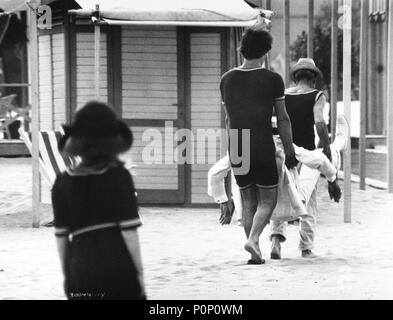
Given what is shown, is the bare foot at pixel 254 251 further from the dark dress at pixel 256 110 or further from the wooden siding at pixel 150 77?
the wooden siding at pixel 150 77

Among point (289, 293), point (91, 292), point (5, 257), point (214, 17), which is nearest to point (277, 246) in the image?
point (289, 293)

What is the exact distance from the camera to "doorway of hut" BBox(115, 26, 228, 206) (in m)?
12.7

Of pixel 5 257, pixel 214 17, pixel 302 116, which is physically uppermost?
pixel 214 17

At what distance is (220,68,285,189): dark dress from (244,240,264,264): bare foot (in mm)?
431

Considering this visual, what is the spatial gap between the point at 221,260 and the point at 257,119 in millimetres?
1313

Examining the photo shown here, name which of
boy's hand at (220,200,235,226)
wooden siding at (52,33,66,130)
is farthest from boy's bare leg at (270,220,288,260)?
wooden siding at (52,33,66,130)

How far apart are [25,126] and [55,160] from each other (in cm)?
1068

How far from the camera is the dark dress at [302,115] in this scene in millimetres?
8578

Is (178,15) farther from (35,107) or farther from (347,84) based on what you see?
(347,84)

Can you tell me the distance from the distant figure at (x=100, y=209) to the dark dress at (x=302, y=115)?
14.3ft

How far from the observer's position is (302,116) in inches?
338
